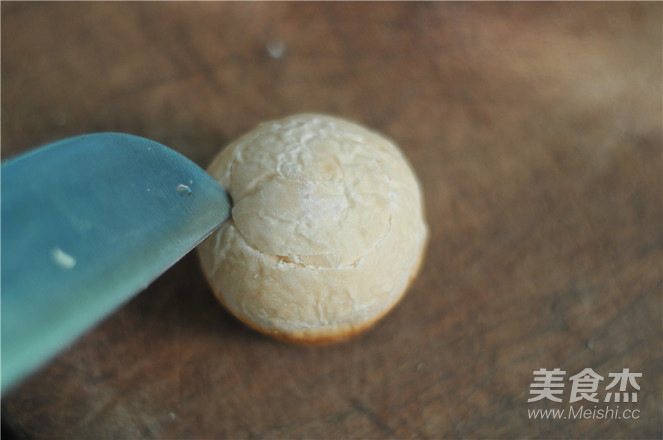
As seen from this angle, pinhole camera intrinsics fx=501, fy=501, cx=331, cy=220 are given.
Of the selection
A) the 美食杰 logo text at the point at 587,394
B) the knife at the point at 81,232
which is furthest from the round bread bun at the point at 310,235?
the 美食杰 logo text at the point at 587,394

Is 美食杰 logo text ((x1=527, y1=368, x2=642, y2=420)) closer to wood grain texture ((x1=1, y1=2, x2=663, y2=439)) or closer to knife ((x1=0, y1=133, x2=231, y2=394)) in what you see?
wood grain texture ((x1=1, y1=2, x2=663, y2=439))

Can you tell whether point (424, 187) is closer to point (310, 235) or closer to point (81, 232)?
point (310, 235)

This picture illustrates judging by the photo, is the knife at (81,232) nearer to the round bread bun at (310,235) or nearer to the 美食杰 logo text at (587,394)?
the round bread bun at (310,235)

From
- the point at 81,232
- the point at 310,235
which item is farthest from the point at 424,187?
the point at 81,232

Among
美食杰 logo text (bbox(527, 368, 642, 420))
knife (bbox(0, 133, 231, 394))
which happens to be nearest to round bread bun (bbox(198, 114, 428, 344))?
knife (bbox(0, 133, 231, 394))

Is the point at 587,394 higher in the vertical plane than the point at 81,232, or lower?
lower

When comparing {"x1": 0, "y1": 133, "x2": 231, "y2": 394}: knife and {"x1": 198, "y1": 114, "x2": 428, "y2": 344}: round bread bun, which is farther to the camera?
{"x1": 198, "y1": 114, "x2": 428, "y2": 344}: round bread bun
